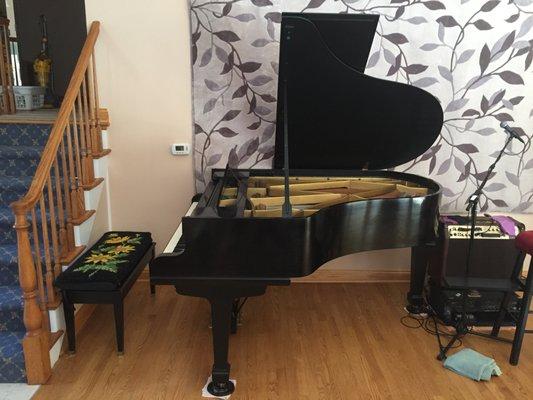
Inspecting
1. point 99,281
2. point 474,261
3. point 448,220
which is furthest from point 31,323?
point 474,261

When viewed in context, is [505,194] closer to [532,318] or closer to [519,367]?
[532,318]

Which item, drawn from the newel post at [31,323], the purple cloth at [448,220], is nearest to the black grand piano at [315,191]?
the purple cloth at [448,220]

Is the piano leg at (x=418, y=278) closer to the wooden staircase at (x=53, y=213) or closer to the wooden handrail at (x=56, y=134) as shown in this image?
the wooden staircase at (x=53, y=213)

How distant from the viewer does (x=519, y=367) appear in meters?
2.30

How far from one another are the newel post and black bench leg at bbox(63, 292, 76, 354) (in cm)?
16

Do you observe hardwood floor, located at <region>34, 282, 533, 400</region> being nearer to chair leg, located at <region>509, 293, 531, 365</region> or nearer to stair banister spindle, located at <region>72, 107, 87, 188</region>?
chair leg, located at <region>509, 293, 531, 365</region>

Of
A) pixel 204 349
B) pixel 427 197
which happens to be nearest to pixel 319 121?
pixel 427 197

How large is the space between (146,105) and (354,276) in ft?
6.69

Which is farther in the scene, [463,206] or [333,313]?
[463,206]

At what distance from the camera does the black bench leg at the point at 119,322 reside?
7.48ft

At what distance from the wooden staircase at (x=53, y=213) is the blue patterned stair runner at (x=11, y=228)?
6 cm

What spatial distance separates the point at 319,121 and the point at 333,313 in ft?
4.33

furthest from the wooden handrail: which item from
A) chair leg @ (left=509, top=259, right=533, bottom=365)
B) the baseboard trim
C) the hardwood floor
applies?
chair leg @ (left=509, top=259, right=533, bottom=365)

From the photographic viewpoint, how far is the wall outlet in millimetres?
3029
